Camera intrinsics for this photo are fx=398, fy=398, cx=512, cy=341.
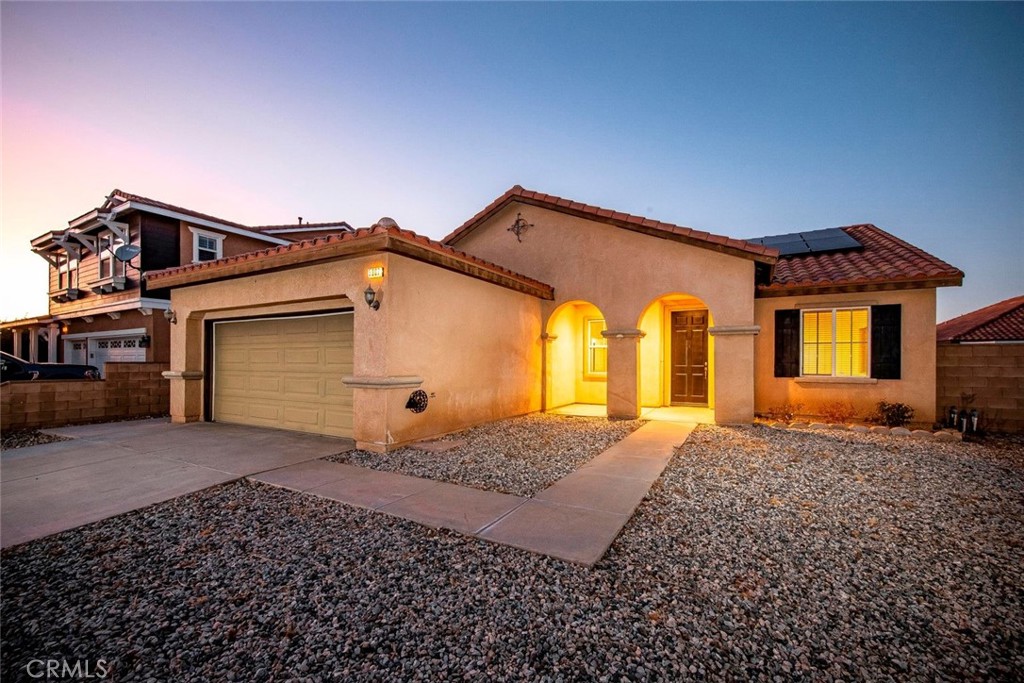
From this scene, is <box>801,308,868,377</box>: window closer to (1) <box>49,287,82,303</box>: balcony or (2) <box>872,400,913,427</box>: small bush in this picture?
(2) <box>872,400,913,427</box>: small bush

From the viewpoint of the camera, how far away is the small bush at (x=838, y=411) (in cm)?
857

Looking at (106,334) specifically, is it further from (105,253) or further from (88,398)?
(88,398)

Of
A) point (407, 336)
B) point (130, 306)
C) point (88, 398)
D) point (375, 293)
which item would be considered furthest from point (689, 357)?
point (130, 306)

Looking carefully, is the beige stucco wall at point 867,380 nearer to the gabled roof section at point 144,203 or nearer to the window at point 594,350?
the window at point 594,350

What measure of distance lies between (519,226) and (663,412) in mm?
6114

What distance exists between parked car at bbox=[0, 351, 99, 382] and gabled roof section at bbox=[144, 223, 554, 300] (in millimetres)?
4994

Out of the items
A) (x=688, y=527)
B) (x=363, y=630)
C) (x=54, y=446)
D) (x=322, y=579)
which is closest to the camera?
(x=363, y=630)

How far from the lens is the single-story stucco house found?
646cm

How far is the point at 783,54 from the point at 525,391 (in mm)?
11772

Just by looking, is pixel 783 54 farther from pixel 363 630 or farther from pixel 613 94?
pixel 363 630

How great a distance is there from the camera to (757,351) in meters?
9.50

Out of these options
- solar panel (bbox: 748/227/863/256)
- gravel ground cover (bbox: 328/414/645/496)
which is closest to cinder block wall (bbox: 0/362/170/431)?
gravel ground cover (bbox: 328/414/645/496)

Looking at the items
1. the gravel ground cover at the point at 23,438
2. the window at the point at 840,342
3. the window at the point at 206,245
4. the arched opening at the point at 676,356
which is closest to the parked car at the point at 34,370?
the gravel ground cover at the point at 23,438

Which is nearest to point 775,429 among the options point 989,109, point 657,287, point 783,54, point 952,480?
point 952,480
